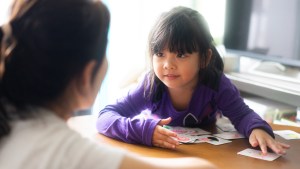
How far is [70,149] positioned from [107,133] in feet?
1.96

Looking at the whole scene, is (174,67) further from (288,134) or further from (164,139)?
(288,134)

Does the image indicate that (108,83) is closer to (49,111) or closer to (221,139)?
(221,139)

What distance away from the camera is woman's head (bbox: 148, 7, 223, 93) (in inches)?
49.1

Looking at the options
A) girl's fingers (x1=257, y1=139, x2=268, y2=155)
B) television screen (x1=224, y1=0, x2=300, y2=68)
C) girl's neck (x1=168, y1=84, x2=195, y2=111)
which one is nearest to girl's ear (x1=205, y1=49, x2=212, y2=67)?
girl's neck (x1=168, y1=84, x2=195, y2=111)

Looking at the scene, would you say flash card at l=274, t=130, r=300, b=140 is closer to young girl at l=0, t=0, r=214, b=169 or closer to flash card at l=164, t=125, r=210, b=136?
flash card at l=164, t=125, r=210, b=136

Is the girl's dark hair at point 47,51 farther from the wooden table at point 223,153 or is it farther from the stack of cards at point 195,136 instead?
the stack of cards at point 195,136

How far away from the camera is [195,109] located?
4.41 ft

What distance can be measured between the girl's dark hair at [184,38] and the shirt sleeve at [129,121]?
0.21 feet

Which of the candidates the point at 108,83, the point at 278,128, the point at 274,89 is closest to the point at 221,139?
the point at 278,128

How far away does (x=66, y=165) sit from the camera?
0.55 meters

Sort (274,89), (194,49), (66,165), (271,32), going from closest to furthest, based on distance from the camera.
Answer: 1. (66,165)
2. (194,49)
3. (274,89)
4. (271,32)

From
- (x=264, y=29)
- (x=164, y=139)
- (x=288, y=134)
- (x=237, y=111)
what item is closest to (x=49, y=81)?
(x=164, y=139)

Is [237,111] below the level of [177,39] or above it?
below

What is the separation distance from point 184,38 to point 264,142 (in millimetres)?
427
